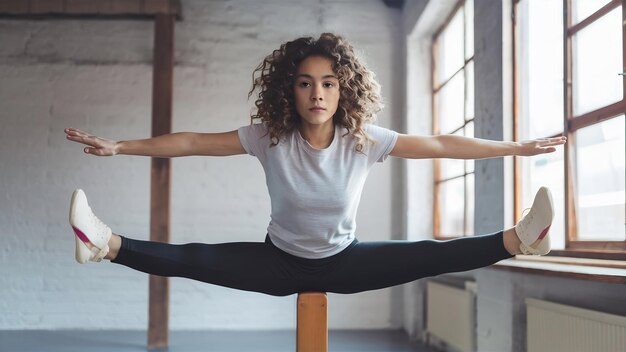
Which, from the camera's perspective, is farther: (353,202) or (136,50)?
(136,50)

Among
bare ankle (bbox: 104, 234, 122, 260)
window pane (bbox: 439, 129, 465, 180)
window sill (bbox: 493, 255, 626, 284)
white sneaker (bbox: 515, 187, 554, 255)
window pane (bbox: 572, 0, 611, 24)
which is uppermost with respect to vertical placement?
window pane (bbox: 572, 0, 611, 24)

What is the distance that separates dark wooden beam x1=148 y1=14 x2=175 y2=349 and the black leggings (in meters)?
3.18

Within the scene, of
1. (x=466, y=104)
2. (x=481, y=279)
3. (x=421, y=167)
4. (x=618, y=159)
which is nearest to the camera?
(x=618, y=159)

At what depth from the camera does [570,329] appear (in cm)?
290

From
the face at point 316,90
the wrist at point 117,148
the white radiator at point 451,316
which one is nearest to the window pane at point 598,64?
the face at point 316,90

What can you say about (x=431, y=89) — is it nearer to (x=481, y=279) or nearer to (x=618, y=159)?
(x=481, y=279)

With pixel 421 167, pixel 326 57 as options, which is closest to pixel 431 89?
pixel 421 167

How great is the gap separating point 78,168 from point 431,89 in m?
3.22

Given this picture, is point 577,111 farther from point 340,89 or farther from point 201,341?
point 201,341

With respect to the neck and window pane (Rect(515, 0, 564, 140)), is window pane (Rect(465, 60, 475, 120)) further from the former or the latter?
the neck

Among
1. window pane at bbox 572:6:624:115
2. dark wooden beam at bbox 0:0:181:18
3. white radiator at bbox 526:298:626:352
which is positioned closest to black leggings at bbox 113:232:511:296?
white radiator at bbox 526:298:626:352

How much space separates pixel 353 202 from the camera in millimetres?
2549

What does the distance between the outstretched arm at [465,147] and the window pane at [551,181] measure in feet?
3.56

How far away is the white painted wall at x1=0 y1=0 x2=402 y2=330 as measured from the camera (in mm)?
6371
